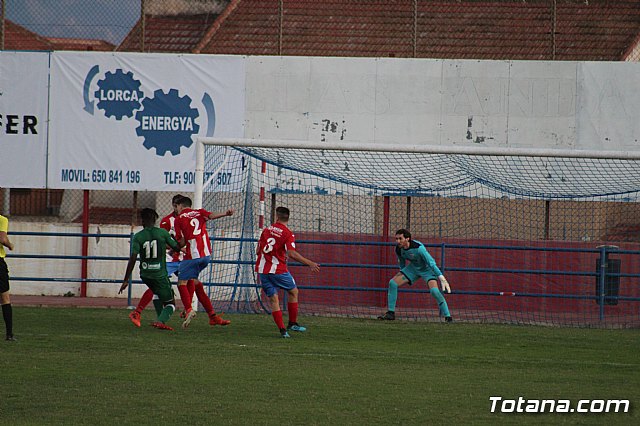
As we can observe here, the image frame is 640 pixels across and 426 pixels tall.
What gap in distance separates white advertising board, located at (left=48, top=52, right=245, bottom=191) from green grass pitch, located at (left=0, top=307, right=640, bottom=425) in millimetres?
4785

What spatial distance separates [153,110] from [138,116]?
320 mm

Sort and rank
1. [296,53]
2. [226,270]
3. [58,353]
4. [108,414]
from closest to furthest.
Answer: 1. [108,414]
2. [58,353]
3. [226,270]
4. [296,53]

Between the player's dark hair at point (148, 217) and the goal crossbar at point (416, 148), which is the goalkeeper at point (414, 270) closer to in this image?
the goal crossbar at point (416, 148)

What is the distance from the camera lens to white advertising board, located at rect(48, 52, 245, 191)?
18.9 m

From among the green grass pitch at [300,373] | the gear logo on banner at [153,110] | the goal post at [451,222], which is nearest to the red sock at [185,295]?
the green grass pitch at [300,373]

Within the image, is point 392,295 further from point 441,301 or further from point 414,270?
point 441,301

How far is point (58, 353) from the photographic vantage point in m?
10.8

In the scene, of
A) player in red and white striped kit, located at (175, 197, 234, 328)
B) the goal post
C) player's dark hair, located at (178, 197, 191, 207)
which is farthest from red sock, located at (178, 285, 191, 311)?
the goal post

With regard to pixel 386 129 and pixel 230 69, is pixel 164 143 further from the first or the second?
pixel 386 129

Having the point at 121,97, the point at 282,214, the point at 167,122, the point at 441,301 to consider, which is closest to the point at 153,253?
the point at 282,214

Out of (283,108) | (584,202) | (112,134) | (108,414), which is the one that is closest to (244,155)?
(283,108)

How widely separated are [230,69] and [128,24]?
2.79 meters

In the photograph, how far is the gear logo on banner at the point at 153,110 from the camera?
18922mm

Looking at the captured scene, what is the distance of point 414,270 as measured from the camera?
52.7 ft
